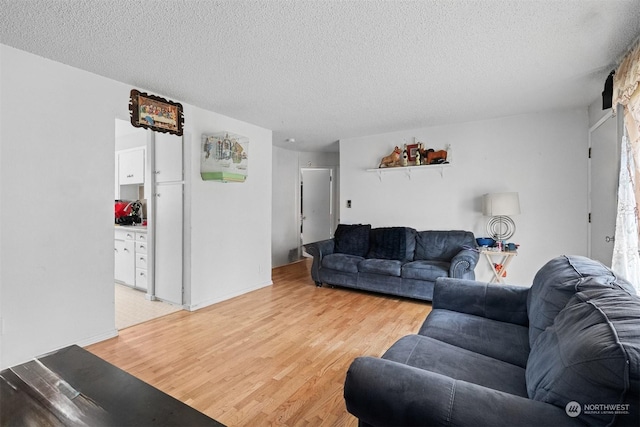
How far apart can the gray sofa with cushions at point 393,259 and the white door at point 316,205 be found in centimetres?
186

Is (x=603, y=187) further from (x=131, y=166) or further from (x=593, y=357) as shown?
(x=131, y=166)

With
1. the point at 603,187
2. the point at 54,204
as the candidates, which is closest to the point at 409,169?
the point at 603,187

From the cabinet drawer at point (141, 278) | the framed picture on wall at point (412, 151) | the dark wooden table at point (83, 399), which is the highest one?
the framed picture on wall at point (412, 151)

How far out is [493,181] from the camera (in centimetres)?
416

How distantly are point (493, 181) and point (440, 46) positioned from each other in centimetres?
262

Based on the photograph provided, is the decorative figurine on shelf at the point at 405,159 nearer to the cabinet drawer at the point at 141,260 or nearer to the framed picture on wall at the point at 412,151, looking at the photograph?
the framed picture on wall at the point at 412,151

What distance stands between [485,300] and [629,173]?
5.20 ft

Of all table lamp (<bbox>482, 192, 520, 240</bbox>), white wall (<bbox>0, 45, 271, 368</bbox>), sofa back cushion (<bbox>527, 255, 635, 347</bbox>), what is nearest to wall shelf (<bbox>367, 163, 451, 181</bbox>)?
table lamp (<bbox>482, 192, 520, 240</bbox>)

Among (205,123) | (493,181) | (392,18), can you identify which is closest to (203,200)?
(205,123)

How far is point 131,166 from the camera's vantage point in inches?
186

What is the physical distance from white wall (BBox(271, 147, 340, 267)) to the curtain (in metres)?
4.73

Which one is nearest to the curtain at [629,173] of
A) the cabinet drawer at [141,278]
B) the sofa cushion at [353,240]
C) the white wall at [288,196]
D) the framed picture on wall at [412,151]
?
the framed picture on wall at [412,151]

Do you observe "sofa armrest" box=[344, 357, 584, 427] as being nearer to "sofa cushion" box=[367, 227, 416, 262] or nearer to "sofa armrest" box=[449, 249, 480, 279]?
"sofa armrest" box=[449, 249, 480, 279]

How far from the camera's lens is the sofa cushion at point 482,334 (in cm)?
161
